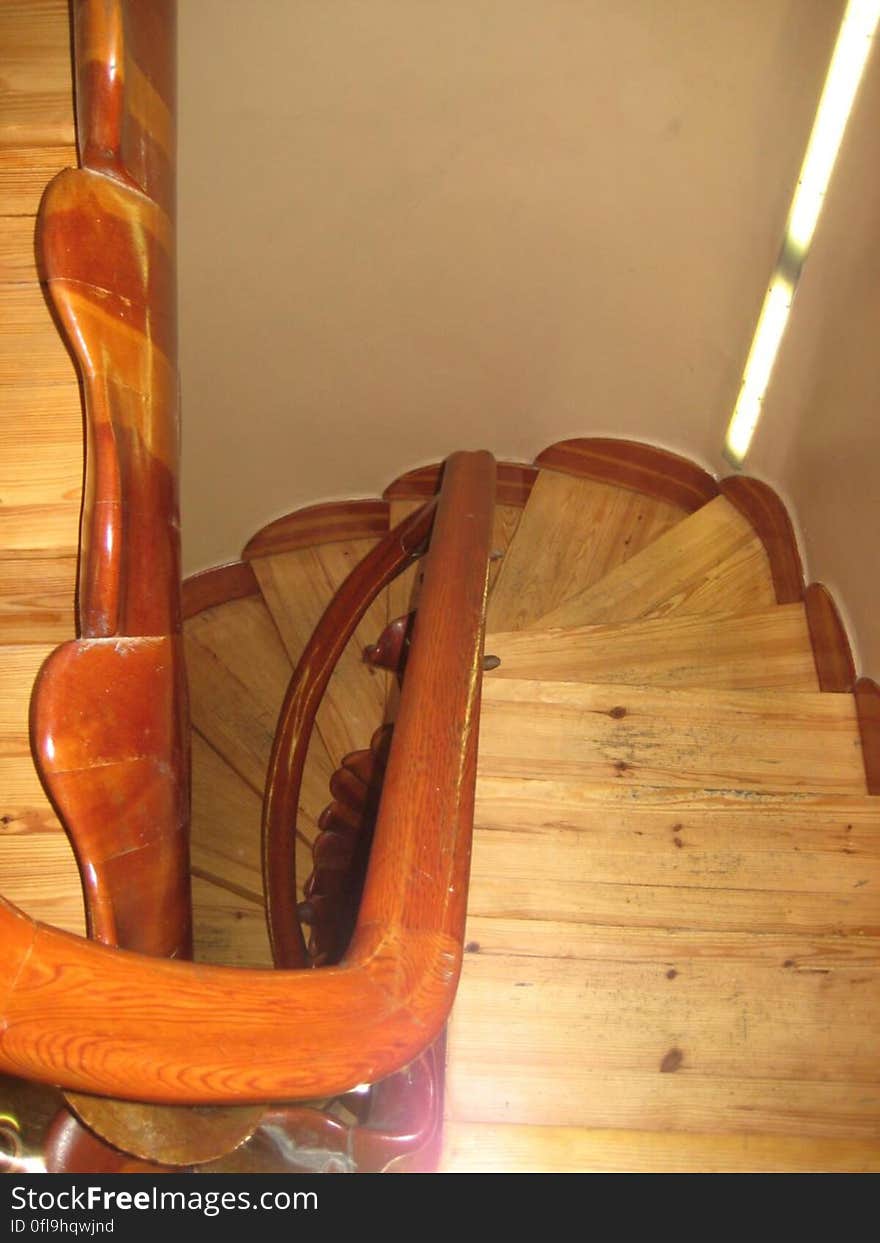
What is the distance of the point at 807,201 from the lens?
2072 mm

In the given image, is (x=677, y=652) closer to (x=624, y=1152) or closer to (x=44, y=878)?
(x=624, y=1152)

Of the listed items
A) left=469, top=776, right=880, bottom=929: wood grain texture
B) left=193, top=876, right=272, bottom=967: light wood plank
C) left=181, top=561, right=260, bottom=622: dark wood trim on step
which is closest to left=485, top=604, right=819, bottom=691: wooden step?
left=469, top=776, right=880, bottom=929: wood grain texture

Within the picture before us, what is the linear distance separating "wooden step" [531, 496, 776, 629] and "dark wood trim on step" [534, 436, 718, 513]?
22 cm

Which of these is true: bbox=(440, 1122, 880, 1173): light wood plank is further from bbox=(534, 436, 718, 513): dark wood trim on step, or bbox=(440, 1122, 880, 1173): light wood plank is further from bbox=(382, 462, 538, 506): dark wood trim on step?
bbox=(382, 462, 538, 506): dark wood trim on step

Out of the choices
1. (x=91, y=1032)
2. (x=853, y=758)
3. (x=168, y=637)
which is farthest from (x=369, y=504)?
(x=91, y=1032)

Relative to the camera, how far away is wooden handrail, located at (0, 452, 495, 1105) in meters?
0.55

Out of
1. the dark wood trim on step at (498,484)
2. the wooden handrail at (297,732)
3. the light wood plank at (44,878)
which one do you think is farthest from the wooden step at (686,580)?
the light wood plank at (44,878)

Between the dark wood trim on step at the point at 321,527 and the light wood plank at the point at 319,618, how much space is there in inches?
1.0

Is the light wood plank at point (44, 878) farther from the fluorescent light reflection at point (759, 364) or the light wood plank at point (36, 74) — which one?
the fluorescent light reflection at point (759, 364)

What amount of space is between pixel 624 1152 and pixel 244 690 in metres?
2.23

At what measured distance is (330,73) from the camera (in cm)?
215

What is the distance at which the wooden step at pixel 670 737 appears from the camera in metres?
1.58

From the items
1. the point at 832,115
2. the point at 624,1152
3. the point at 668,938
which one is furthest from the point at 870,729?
the point at 832,115

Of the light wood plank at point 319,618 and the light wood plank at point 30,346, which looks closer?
the light wood plank at point 30,346
